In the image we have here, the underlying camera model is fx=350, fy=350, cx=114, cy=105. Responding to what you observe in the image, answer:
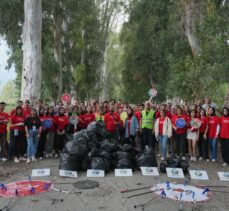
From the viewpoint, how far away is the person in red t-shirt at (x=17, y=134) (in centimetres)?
1114

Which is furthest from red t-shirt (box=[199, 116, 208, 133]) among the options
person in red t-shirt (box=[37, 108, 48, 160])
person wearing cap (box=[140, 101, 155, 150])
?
person in red t-shirt (box=[37, 108, 48, 160])

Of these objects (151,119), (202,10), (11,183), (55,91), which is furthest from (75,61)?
(11,183)

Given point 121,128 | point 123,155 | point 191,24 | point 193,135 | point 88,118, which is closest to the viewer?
point 123,155

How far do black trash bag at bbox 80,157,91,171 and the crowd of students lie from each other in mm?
2229

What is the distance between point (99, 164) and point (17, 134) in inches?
126

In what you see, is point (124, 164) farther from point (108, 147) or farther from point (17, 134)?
point (17, 134)

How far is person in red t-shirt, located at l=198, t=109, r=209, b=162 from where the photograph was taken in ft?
38.7

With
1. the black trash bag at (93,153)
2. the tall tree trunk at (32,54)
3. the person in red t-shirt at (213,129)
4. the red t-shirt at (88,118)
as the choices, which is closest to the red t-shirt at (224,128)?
the person in red t-shirt at (213,129)

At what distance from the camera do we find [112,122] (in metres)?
12.7

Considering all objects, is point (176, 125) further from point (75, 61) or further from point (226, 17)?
point (75, 61)

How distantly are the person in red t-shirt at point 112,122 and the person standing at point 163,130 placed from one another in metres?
1.68

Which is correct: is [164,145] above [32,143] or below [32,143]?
below

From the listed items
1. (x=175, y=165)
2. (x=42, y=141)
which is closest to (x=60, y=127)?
(x=42, y=141)

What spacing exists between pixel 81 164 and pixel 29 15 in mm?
8518
